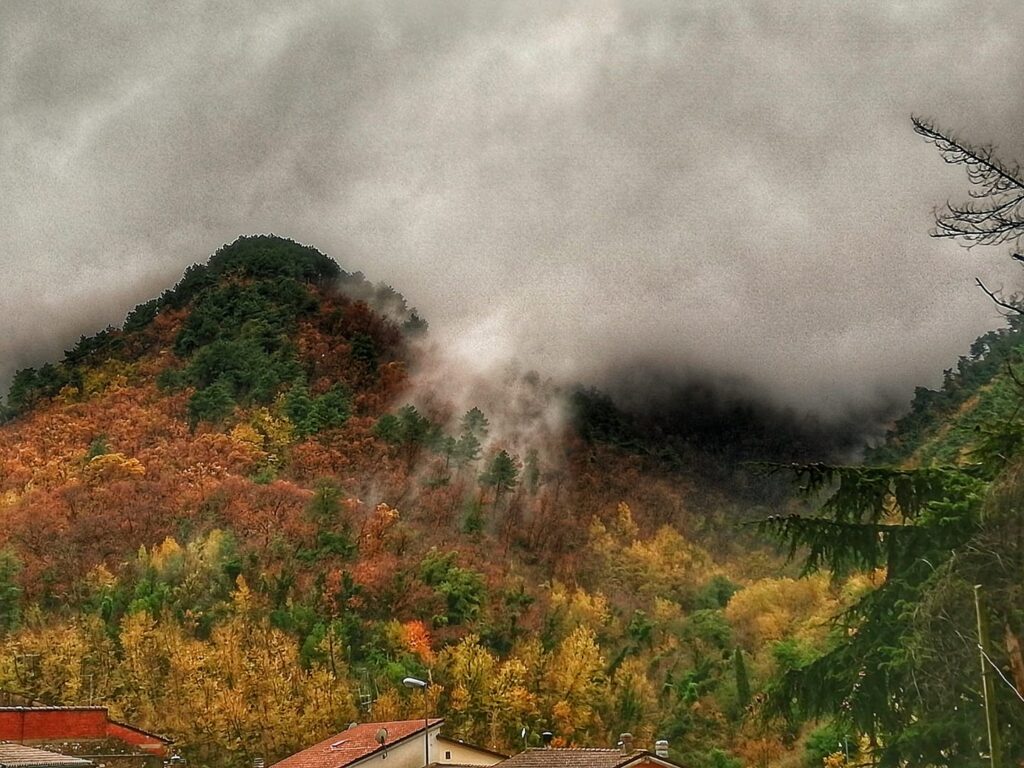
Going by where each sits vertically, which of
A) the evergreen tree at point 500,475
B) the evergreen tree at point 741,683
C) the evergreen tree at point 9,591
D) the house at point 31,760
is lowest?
the house at point 31,760

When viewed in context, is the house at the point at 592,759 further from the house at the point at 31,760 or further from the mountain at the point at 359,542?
the house at the point at 31,760

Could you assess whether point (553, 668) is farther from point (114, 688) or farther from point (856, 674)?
point (856, 674)

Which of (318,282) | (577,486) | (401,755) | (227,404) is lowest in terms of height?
(401,755)

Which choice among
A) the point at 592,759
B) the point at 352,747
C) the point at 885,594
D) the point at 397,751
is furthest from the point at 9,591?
the point at 885,594

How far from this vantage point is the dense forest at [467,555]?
18484 mm

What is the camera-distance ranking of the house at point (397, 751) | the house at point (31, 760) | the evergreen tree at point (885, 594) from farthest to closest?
the house at point (397, 751)
the house at point (31, 760)
the evergreen tree at point (885, 594)

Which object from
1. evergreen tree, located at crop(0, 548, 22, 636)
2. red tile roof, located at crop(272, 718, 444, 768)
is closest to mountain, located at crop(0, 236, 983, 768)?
evergreen tree, located at crop(0, 548, 22, 636)

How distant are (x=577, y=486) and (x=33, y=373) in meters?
65.4

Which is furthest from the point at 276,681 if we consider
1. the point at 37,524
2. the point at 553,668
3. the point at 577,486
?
the point at 577,486

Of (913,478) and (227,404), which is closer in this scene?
(913,478)

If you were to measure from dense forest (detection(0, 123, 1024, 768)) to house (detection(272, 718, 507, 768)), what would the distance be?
40.9 feet

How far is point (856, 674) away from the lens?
1856 centimetres

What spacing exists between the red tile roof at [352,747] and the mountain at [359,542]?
7824 millimetres

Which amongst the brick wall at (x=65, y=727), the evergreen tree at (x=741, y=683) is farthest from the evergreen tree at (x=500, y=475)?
the brick wall at (x=65, y=727)
